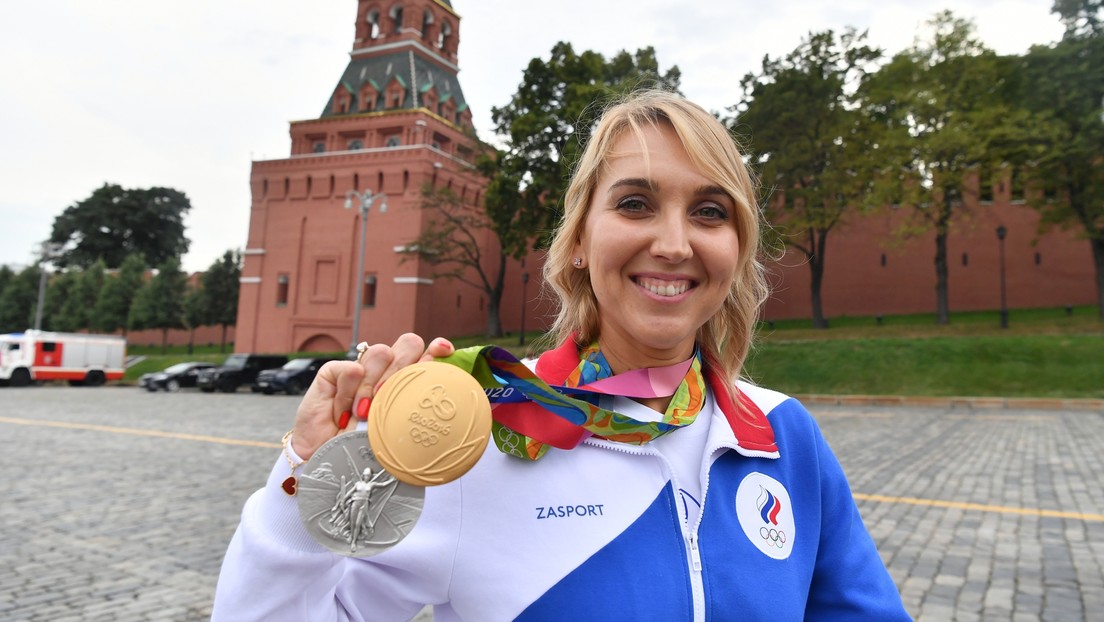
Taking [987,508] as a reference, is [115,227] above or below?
above

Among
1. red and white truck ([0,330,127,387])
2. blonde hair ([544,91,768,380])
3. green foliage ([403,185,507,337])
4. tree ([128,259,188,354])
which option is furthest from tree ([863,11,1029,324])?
tree ([128,259,188,354])

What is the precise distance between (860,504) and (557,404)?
6.44 m

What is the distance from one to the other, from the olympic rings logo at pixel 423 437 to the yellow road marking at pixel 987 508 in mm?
7030

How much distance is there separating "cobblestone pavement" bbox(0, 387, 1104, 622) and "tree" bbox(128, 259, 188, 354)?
120ft

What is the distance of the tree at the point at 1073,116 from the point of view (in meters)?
24.6

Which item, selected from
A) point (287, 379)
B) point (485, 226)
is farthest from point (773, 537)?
point (485, 226)

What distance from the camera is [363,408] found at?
41.1 inches

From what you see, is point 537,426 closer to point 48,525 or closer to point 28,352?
point 48,525

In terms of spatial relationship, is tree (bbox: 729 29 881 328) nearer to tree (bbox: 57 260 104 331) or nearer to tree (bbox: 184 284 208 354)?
tree (bbox: 184 284 208 354)

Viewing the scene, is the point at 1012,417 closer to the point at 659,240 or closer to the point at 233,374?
the point at 659,240

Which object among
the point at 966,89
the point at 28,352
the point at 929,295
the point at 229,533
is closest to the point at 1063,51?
the point at 966,89

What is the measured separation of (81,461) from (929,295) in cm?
3653

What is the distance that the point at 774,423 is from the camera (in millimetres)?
1593

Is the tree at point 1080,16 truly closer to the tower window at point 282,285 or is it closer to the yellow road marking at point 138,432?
the yellow road marking at point 138,432
